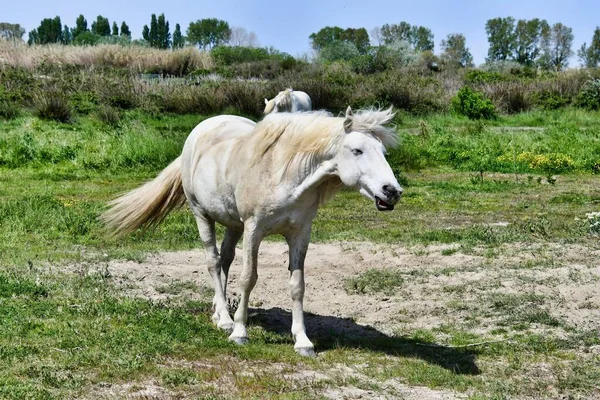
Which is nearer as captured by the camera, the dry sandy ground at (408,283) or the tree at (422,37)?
the dry sandy ground at (408,283)

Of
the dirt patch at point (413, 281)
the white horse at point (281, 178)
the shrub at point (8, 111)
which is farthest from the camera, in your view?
the shrub at point (8, 111)

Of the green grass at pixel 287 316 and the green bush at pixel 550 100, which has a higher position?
the green bush at pixel 550 100

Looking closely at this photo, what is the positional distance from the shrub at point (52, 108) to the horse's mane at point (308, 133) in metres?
15.3

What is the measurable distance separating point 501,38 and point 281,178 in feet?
258

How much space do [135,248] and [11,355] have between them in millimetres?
4310

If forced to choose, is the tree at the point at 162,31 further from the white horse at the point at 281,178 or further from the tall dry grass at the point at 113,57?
the white horse at the point at 281,178

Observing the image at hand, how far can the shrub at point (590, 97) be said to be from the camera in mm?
27312

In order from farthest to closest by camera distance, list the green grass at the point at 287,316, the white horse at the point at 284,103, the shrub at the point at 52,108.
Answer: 1. the shrub at the point at 52,108
2. the white horse at the point at 284,103
3. the green grass at the point at 287,316

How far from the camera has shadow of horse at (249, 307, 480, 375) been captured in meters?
6.32

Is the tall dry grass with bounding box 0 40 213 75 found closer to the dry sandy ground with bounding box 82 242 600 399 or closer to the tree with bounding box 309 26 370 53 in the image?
the dry sandy ground with bounding box 82 242 600 399

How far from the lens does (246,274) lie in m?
6.62

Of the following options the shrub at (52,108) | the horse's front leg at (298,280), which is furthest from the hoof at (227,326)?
the shrub at (52,108)

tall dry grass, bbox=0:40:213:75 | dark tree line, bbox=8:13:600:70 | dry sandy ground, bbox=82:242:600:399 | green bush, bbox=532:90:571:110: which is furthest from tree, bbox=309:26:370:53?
dry sandy ground, bbox=82:242:600:399

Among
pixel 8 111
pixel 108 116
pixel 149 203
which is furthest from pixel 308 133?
pixel 8 111
